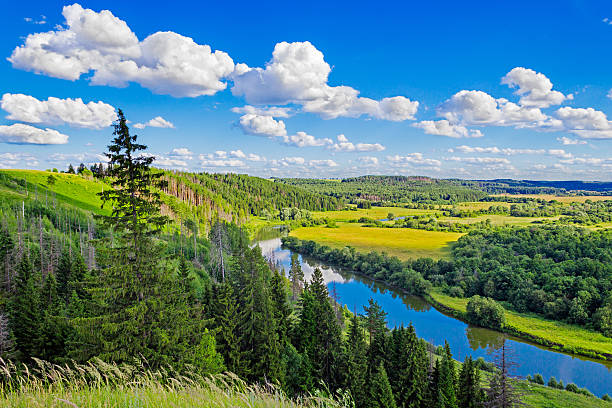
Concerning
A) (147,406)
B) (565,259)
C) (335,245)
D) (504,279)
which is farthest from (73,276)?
(565,259)

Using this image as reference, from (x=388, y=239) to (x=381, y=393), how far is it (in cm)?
8669

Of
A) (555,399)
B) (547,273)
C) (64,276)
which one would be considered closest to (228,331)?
(64,276)

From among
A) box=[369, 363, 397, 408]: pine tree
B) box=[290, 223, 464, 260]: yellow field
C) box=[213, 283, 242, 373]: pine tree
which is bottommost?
box=[290, 223, 464, 260]: yellow field

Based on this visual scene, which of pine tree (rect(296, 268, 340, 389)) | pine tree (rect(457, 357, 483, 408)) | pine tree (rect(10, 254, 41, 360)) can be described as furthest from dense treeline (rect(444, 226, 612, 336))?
pine tree (rect(10, 254, 41, 360))

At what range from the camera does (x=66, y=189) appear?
91438mm

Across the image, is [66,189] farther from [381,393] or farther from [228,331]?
[381,393]

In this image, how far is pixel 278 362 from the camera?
78.8 ft

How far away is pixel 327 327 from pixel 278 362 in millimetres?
5176

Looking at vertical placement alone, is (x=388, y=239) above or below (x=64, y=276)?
A: below

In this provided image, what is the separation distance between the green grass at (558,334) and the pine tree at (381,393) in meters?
32.8

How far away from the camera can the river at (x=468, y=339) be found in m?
36.9

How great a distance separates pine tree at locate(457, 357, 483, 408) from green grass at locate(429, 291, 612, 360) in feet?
82.8

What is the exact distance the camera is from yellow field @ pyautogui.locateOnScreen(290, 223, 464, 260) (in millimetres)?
89769

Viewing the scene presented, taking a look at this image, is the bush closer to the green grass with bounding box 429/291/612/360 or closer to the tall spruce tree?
the green grass with bounding box 429/291/612/360
